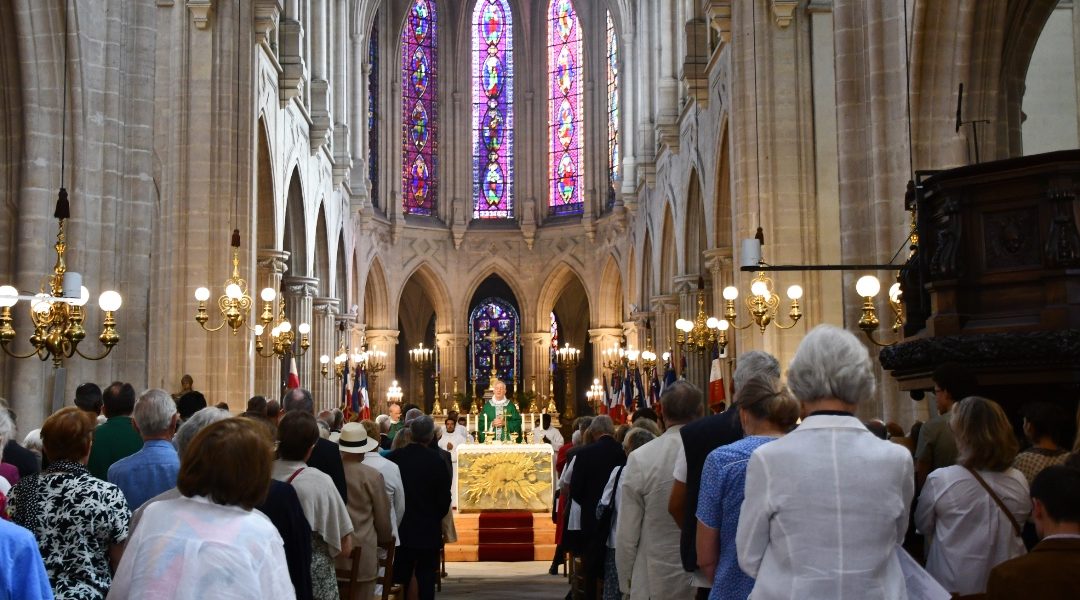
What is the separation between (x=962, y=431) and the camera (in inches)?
187

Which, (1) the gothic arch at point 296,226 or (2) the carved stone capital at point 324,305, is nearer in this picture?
(1) the gothic arch at point 296,226

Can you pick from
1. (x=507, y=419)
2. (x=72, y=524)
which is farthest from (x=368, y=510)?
(x=507, y=419)

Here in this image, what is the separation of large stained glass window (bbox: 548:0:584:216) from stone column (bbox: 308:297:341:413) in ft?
36.8

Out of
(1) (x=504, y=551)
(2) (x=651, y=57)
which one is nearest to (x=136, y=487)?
(1) (x=504, y=551)

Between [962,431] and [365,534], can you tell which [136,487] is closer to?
[365,534]

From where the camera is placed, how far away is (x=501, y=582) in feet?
42.5

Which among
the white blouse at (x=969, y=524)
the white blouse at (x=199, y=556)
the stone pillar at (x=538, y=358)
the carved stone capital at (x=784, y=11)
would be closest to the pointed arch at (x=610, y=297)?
the stone pillar at (x=538, y=358)

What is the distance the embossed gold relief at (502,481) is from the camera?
16.3 m

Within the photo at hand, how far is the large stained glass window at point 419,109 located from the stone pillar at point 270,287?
16.3 metres

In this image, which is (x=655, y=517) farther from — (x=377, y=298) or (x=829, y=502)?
(x=377, y=298)

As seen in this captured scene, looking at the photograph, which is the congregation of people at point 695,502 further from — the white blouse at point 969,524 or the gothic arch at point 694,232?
the gothic arch at point 694,232

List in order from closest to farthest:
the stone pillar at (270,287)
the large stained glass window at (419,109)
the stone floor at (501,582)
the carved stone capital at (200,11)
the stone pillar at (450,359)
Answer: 1. the stone floor at (501,582)
2. the carved stone capital at (200,11)
3. the stone pillar at (270,287)
4. the stone pillar at (450,359)
5. the large stained glass window at (419,109)

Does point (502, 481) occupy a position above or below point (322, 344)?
below

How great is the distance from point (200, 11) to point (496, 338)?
74.0 ft
